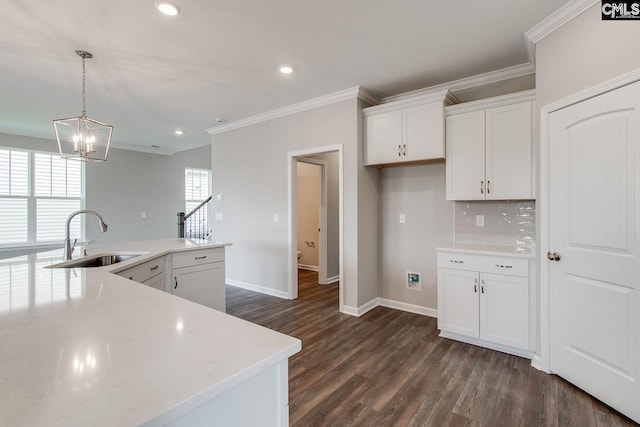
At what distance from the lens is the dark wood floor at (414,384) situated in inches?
74.8

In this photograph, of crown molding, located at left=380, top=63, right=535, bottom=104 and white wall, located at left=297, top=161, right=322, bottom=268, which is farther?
white wall, located at left=297, top=161, right=322, bottom=268

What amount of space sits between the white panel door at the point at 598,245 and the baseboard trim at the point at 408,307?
53.7 inches

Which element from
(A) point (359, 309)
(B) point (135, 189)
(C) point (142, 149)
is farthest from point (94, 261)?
(C) point (142, 149)

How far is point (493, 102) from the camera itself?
9.58 feet

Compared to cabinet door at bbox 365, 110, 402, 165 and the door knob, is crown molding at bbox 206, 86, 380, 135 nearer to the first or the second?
cabinet door at bbox 365, 110, 402, 165

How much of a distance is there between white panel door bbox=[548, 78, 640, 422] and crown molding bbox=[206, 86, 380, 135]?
1.91 meters

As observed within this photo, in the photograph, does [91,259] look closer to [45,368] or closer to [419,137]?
[45,368]

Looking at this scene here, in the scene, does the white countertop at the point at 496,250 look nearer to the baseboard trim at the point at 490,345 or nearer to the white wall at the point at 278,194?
the baseboard trim at the point at 490,345

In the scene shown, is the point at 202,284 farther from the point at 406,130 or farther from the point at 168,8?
the point at 406,130

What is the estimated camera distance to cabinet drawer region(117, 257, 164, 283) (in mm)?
2220

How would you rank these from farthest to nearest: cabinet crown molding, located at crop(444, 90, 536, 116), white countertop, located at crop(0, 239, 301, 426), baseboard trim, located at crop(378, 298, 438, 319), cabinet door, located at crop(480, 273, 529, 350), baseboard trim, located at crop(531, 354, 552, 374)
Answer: baseboard trim, located at crop(378, 298, 438, 319) → cabinet crown molding, located at crop(444, 90, 536, 116) → cabinet door, located at crop(480, 273, 529, 350) → baseboard trim, located at crop(531, 354, 552, 374) → white countertop, located at crop(0, 239, 301, 426)

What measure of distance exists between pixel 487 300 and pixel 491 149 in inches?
53.6
